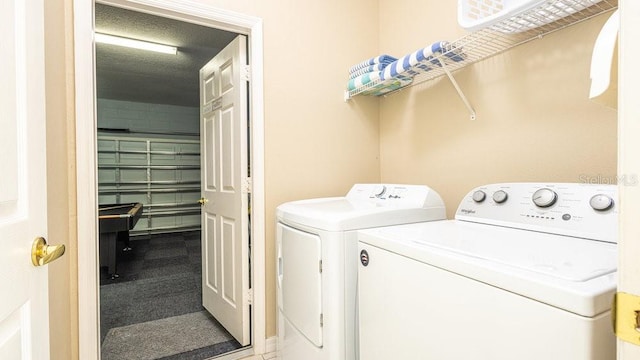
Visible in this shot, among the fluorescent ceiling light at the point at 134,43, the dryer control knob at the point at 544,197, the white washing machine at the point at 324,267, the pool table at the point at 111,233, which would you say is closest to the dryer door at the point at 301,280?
the white washing machine at the point at 324,267

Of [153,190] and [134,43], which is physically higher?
[134,43]

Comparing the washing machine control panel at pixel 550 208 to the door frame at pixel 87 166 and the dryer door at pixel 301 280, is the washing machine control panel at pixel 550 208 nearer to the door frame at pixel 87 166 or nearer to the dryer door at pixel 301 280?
the dryer door at pixel 301 280

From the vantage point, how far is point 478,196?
4.25 ft

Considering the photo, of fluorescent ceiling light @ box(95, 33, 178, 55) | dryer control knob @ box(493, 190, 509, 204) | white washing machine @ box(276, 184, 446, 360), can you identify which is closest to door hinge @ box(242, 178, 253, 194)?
white washing machine @ box(276, 184, 446, 360)

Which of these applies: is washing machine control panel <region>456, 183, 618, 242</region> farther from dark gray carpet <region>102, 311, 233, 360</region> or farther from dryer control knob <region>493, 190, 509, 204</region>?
dark gray carpet <region>102, 311, 233, 360</region>

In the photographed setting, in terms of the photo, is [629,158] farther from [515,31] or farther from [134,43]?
[134,43]

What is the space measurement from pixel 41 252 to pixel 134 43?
3.41 metres

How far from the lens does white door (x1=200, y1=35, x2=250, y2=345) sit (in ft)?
6.52

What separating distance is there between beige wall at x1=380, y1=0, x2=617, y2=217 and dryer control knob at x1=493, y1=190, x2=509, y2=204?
0.29 m

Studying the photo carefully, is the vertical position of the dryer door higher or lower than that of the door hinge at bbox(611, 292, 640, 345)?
lower

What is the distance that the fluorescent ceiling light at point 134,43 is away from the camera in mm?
3164

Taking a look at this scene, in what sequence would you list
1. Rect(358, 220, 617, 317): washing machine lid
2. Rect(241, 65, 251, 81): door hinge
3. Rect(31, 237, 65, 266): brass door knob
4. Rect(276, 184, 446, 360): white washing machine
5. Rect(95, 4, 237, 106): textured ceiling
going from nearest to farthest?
Rect(358, 220, 617, 317): washing machine lid → Rect(31, 237, 65, 266): brass door knob → Rect(276, 184, 446, 360): white washing machine → Rect(241, 65, 251, 81): door hinge → Rect(95, 4, 237, 106): textured ceiling

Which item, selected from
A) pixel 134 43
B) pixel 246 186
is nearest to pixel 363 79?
pixel 246 186

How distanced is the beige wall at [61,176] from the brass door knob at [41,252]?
55 centimetres
